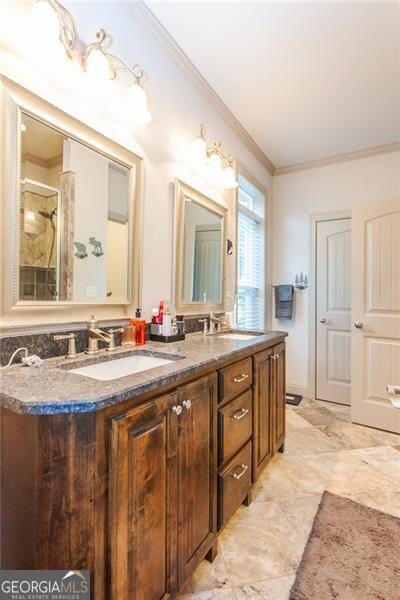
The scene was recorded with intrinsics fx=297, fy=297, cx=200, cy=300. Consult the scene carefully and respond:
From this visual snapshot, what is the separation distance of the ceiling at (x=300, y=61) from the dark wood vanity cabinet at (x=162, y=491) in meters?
2.07

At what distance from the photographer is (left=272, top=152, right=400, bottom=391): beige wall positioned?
3.24 m

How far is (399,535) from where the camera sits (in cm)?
150

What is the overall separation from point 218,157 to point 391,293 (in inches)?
78.8

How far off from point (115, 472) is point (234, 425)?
0.77 meters

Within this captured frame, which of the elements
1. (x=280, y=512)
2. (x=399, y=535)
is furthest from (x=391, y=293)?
(x=280, y=512)

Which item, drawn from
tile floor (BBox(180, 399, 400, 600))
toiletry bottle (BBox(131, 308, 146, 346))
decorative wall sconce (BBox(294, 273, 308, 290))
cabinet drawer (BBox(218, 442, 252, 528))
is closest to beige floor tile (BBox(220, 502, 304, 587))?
tile floor (BBox(180, 399, 400, 600))

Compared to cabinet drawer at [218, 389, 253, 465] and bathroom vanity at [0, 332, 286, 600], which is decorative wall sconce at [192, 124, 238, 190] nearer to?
bathroom vanity at [0, 332, 286, 600]

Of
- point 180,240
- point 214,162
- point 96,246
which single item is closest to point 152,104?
point 214,162

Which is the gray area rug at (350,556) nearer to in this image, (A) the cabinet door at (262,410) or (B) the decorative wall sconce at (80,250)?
(A) the cabinet door at (262,410)

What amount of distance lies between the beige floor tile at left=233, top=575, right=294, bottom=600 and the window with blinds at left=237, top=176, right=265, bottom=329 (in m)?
2.12

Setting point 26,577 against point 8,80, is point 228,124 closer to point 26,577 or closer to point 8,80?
point 8,80

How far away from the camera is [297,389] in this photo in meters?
3.65

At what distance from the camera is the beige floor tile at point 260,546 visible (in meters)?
1.29

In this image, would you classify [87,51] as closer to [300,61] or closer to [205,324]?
[300,61]
